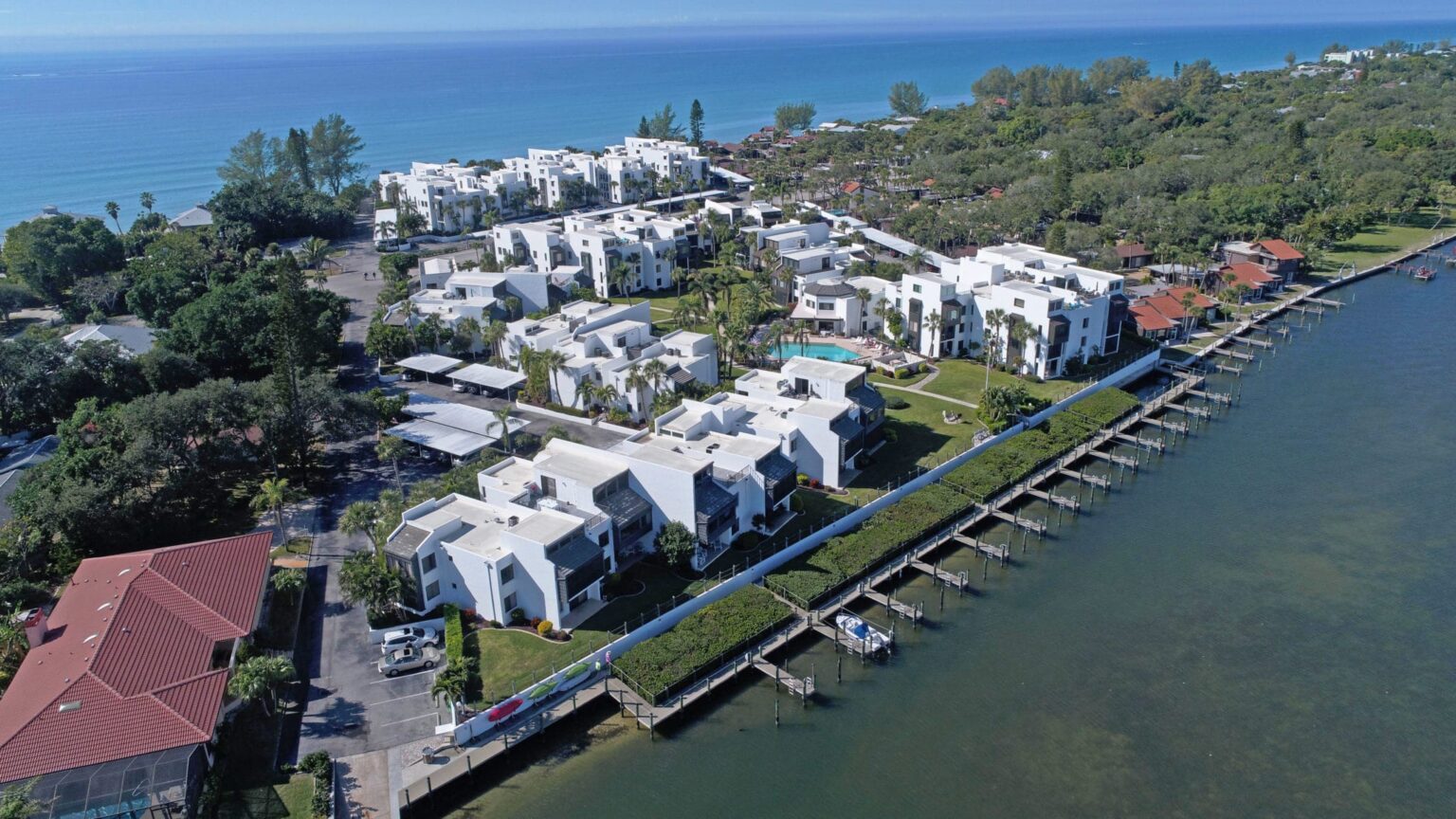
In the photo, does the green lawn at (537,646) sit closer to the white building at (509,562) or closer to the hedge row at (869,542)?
the white building at (509,562)

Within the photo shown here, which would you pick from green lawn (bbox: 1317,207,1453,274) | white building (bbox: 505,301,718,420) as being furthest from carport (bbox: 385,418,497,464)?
green lawn (bbox: 1317,207,1453,274)

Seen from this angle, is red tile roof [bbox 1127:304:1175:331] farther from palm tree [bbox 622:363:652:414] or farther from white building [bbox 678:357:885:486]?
palm tree [bbox 622:363:652:414]

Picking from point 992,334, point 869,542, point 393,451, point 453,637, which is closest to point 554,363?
point 393,451

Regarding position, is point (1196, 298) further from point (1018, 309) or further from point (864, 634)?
point (864, 634)

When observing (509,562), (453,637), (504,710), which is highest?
(509,562)

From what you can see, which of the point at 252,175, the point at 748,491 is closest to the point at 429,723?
the point at 748,491

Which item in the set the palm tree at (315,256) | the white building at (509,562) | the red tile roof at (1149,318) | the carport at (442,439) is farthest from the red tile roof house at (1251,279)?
the palm tree at (315,256)
